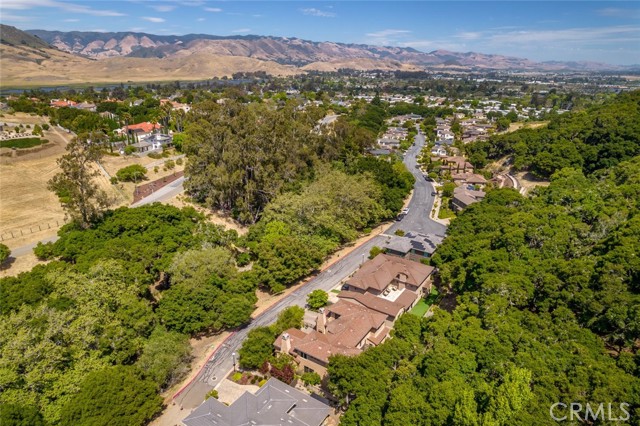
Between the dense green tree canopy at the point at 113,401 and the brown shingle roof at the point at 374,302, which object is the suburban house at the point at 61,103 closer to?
the brown shingle roof at the point at 374,302

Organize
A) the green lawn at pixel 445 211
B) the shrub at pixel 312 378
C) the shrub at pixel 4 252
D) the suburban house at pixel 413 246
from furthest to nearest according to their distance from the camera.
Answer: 1. the green lawn at pixel 445 211
2. the suburban house at pixel 413 246
3. the shrub at pixel 4 252
4. the shrub at pixel 312 378

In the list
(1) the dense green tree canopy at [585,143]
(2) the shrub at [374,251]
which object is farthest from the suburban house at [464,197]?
(2) the shrub at [374,251]

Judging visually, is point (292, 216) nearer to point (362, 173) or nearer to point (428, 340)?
point (362, 173)

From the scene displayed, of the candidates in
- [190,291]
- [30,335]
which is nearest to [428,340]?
[190,291]

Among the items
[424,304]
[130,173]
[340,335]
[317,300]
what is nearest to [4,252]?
[130,173]

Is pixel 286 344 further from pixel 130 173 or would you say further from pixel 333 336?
pixel 130 173

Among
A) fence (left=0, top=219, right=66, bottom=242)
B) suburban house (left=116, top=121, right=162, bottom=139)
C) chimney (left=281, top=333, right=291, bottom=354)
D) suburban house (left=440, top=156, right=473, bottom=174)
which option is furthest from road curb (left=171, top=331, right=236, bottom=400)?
suburban house (left=116, top=121, right=162, bottom=139)

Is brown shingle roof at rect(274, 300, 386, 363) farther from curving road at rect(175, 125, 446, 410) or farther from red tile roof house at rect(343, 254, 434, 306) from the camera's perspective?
curving road at rect(175, 125, 446, 410)
